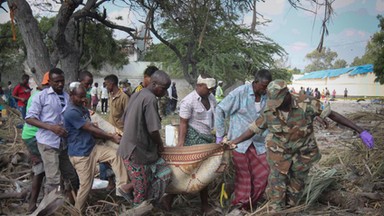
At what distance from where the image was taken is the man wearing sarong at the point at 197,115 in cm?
396

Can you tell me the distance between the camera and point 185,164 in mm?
3436

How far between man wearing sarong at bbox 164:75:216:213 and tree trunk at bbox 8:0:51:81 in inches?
138

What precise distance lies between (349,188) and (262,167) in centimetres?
125

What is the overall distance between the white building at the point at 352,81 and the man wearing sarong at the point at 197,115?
43472 mm

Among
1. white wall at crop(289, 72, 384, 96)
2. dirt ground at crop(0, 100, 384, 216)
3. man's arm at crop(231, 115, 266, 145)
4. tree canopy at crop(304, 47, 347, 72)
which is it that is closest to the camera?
man's arm at crop(231, 115, 266, 145)

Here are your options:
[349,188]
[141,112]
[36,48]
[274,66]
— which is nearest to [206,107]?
[141,112]

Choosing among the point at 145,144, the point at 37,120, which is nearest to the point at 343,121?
the point at 145,144

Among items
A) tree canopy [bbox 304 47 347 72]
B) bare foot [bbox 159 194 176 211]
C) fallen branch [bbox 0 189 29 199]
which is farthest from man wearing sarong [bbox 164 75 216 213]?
tree canopy [bbox 304 47 347 72]

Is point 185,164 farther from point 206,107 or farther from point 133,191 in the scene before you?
point 206,107

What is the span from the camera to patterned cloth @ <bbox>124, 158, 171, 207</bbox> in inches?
123

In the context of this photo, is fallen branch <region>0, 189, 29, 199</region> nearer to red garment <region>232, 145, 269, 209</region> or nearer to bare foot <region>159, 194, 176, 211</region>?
bare foot <region>159, 194, 176, 211</region>

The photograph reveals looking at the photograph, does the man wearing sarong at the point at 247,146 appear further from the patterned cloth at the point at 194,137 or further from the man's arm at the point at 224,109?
the patterned cloth at the point at 194,137

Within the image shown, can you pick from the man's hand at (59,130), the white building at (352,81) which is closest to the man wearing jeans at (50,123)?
the man's hand at (59,130)

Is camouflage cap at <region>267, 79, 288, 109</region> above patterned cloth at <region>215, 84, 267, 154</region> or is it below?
above
